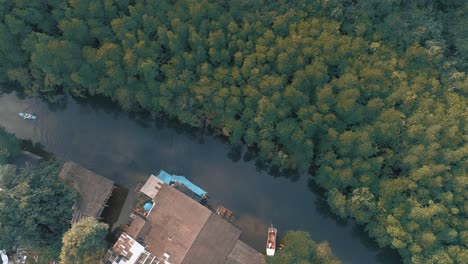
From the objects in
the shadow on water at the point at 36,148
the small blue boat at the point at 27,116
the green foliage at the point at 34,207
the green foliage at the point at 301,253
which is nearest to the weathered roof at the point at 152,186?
the green foliage at the point at 34,207

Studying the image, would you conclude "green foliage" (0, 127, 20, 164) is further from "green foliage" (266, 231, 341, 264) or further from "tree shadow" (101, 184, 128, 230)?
"green foliage" (266, 231, 341, 264)

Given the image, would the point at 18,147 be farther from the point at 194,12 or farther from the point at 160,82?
the point at 194,12

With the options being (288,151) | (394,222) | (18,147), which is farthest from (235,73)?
(18,147)

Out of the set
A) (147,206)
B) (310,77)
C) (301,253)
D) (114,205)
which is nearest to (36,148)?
(114,205)

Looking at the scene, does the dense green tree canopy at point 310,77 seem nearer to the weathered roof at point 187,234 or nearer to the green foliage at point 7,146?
the green foliage at point 7,146

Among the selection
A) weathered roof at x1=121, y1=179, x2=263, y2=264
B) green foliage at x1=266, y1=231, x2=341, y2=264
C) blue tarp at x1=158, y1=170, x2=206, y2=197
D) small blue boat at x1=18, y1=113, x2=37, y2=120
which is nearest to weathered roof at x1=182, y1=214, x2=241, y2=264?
weathered roof at x1=121, y1=179, x2=263, y2=264

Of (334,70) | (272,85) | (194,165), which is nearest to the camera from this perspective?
(272,85)
